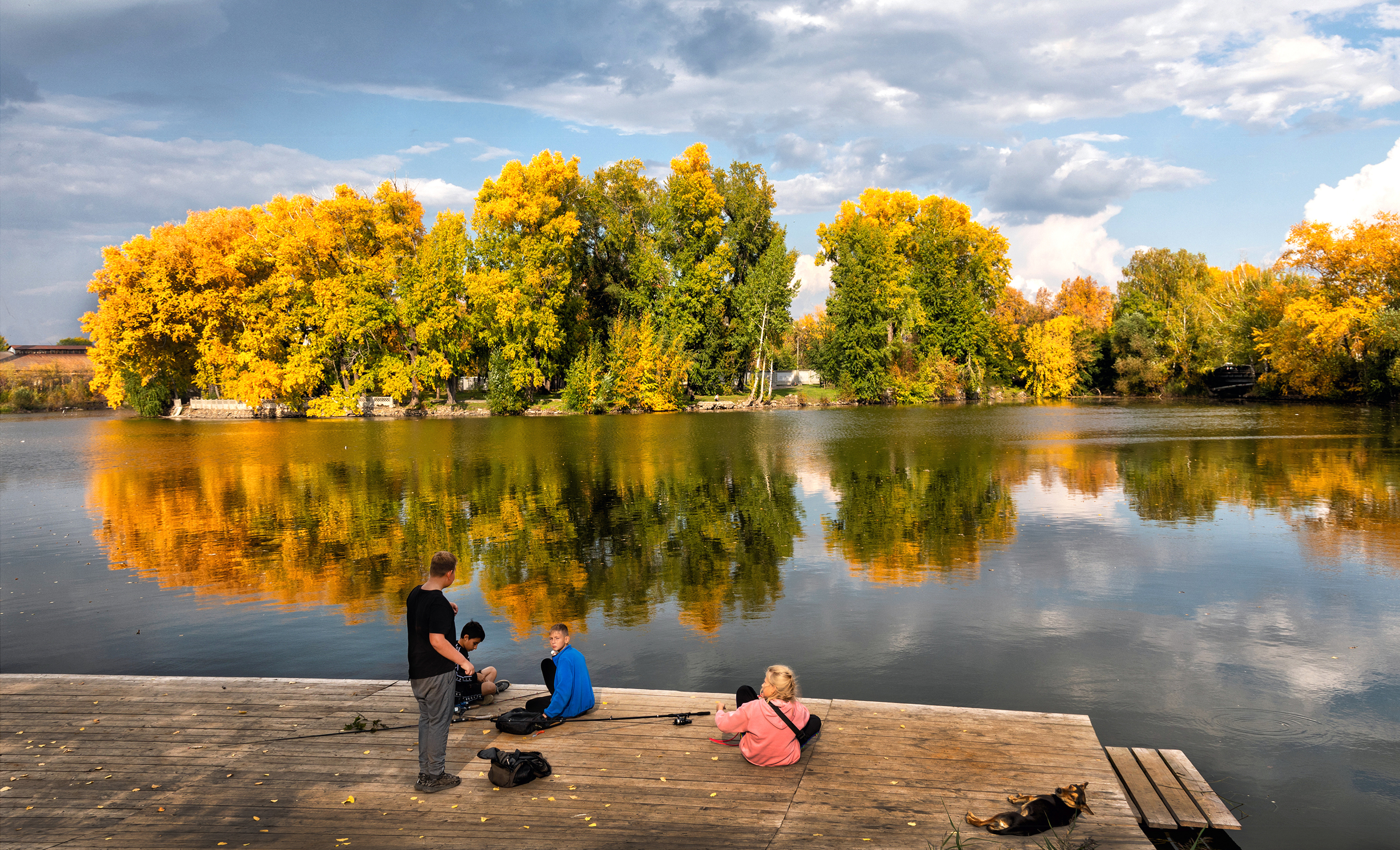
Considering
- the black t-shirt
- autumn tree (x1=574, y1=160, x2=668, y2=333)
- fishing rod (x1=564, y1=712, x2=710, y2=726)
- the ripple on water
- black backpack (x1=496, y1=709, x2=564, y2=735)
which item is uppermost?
autumn tree (x1=574, y1=160, x2=668, y2=333)

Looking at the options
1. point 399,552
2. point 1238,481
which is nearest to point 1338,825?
point 399,552

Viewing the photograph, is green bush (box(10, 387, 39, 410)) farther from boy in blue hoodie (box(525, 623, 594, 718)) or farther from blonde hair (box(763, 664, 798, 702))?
blonde hair (box(763, 664, 798, 702))

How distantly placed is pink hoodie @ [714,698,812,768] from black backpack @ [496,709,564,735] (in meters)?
1.66

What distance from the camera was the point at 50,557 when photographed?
18.1 m

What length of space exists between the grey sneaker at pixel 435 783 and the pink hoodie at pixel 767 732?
2105 mm

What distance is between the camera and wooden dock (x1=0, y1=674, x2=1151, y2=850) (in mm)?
5566

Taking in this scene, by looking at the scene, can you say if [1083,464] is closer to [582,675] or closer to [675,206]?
[582,675]

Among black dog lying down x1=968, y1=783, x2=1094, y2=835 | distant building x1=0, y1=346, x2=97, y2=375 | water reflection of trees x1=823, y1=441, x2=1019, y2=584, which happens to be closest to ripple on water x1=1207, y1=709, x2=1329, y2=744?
black dog lying down x1=968, y1=783, x2=1094, y2=835

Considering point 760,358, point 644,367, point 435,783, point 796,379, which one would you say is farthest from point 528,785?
point 796,379

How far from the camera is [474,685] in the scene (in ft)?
26.0

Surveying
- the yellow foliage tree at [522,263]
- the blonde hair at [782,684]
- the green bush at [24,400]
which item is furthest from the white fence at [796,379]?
the green bush at [24,400]

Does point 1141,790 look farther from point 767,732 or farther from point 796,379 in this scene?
point 796,379

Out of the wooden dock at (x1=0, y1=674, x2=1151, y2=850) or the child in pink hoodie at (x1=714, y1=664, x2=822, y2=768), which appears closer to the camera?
the wooden dock at (x1=0, y1=674, x2=1151, y2=850)

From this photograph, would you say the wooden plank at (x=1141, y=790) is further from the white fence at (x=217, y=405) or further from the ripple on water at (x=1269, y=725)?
the white fence at (x=217, y=405)
